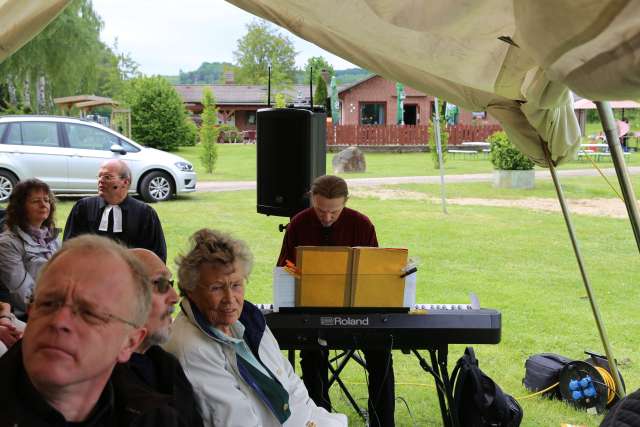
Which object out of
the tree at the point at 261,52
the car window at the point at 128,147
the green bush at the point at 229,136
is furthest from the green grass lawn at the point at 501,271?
the tree at the point at 261,52

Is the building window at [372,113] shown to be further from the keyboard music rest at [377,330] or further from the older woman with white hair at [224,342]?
the older woman with white hair at [224,342]

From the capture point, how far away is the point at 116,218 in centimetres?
445

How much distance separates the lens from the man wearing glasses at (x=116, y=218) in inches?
175

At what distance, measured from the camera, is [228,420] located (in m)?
2.25

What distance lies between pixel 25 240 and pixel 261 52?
168ft

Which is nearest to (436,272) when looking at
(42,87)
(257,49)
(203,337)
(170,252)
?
(170,252)

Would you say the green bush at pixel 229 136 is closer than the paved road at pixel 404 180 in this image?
No

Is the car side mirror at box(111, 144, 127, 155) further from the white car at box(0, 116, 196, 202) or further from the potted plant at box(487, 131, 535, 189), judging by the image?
the potted plant at box(487, 131, 535, 189)

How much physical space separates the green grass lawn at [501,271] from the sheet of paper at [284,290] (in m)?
0.77

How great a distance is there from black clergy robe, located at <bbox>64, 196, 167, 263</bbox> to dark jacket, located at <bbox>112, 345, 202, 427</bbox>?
233 centimetres

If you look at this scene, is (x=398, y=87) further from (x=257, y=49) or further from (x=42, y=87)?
(x=257, y=49)

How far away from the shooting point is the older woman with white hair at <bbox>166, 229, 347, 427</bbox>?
228cm

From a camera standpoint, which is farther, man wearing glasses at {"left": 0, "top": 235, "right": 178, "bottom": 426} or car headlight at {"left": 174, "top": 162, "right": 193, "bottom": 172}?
car headlight at {"left": 174, "top": 162, "right": 193, "bottom": 172}

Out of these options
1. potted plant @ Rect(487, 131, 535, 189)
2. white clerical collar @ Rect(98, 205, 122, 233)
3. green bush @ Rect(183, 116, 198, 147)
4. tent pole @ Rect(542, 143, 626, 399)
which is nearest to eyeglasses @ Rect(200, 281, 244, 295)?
tent pole @ Rect(542, 143, 626, 399)
